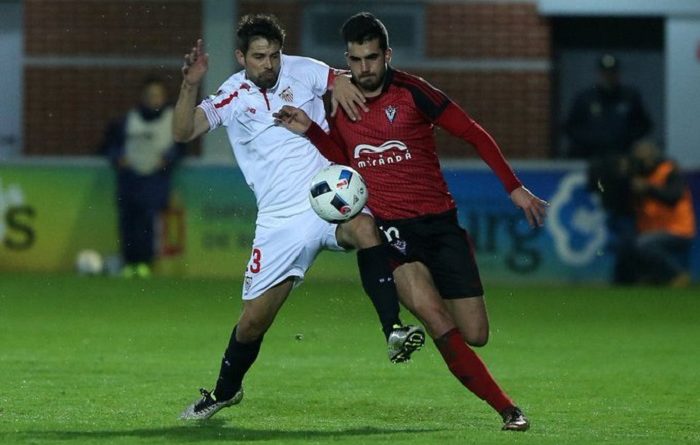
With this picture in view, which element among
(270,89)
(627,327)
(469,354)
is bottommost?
(627,327)

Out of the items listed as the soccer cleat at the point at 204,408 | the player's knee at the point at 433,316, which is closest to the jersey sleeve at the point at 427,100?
the player's knee at the point at 433,316

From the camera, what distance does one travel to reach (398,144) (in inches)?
325

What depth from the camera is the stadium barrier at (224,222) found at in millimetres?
16766

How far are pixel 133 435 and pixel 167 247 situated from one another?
30.2 ft

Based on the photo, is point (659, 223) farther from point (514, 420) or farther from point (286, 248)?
point (514, 420)

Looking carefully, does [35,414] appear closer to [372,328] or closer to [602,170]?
[372,328]

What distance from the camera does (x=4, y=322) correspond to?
13.5 metres

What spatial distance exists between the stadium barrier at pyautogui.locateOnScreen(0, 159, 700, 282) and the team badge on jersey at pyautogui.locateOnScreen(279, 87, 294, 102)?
26.9ft

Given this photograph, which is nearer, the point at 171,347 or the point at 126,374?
the point at 126,374

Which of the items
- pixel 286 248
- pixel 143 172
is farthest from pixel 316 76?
pixel 143 172

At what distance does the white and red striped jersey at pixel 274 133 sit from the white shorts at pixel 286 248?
0.25 ft

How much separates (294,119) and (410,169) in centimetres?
61

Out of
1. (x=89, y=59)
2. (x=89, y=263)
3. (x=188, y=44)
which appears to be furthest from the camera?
(x=89, y=59)

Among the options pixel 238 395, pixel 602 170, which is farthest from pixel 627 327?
pixel 238 395
